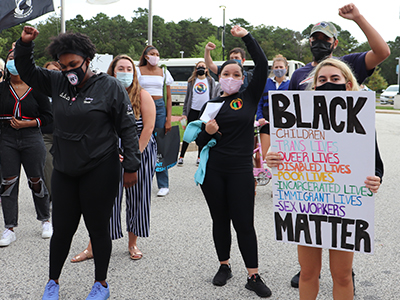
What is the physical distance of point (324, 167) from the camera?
2666 mm

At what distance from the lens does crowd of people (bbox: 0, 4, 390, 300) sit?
9.50 ft

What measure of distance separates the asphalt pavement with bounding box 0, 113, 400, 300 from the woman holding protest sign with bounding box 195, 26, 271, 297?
298mm

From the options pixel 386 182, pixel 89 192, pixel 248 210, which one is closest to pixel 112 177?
pixel 89 192

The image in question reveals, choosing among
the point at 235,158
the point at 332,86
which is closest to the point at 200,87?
the point at 235,158

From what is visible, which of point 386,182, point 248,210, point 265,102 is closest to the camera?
point 248,210

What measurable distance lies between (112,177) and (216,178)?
0.85 metres

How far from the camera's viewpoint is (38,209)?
15.7 feet

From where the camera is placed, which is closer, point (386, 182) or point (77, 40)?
point (77, 40)

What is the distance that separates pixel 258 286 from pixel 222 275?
0.35 meters

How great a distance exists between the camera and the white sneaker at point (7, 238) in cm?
434

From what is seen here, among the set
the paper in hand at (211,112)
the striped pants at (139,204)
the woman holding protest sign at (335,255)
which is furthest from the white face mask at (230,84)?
the striped pants at (139,204)

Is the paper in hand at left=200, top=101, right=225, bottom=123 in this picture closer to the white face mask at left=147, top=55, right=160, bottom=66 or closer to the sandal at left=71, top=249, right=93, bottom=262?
the sandal at left=71, top=249, right=93, bottom=262

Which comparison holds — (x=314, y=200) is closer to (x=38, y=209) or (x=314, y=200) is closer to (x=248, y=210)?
(x=248, y=210)

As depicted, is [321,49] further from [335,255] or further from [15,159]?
[15,159]
